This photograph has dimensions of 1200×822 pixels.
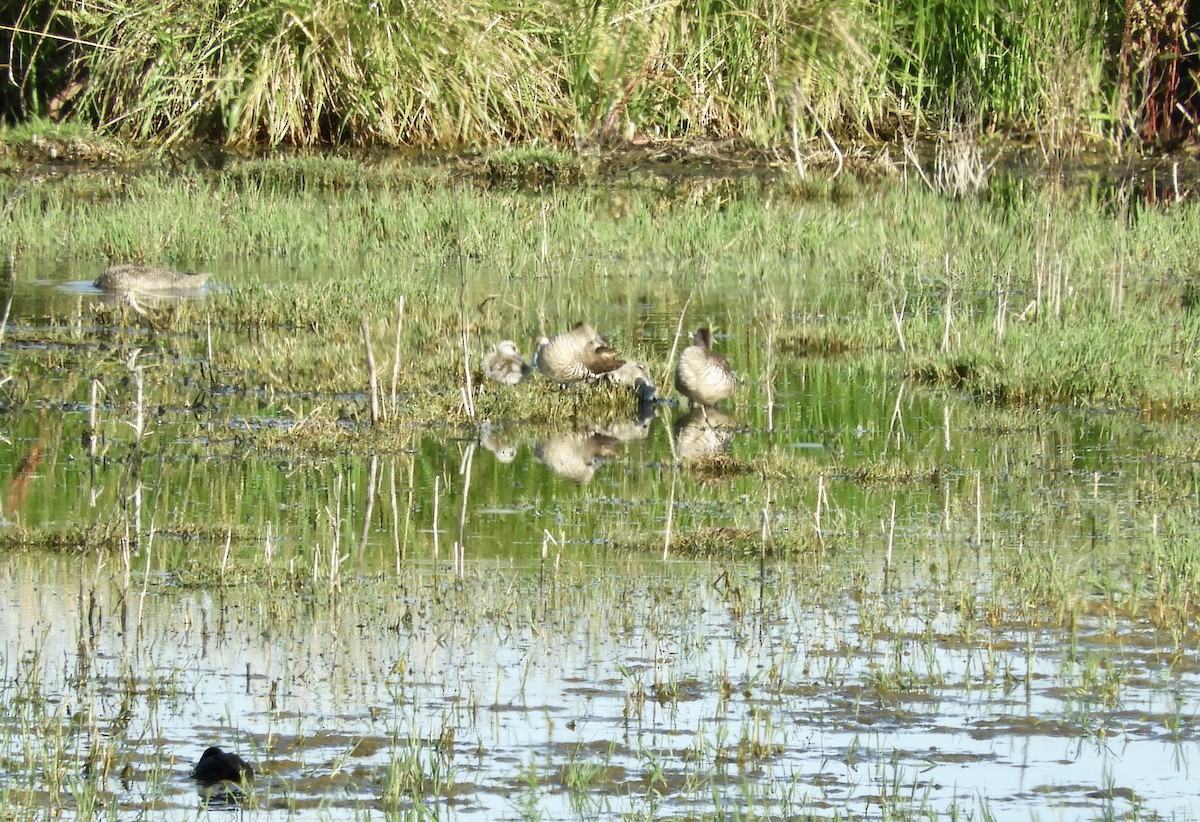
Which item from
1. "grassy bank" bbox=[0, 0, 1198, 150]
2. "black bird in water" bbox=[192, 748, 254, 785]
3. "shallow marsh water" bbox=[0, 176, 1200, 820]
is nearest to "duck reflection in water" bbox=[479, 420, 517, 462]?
"shallow marsh water" bbox=[0, 176, 1200, 820]

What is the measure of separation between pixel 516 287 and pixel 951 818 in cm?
1071

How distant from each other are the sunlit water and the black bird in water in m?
0.08

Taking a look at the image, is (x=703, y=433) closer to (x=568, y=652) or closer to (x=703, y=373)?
(x=703, y=373)

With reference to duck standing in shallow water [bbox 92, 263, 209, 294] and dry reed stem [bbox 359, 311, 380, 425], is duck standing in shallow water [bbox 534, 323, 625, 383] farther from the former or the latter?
duck standing in shallow water [bbox 92, 263, 209, 294]

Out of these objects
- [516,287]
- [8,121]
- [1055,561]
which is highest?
[8,121]

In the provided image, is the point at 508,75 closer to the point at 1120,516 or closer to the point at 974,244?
the point at 974,244

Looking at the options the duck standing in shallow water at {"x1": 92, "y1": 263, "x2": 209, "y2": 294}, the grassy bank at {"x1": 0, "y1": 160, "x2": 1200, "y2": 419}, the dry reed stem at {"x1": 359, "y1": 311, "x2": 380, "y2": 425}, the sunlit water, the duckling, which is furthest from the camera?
the duck standing in shallow water at {"x1": 92, "y1": 263, "x2": 209, "y2": 294}

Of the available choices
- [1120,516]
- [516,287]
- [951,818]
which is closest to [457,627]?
[951,818]

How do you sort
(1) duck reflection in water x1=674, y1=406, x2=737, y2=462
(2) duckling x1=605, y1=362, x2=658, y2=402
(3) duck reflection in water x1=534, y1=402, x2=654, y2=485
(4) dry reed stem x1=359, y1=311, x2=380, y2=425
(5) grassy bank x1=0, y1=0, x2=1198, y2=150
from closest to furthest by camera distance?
1. (4) dry reed stem x1=359, y1=311, x2=380, y2=425
2. (3) duck reflection in water x1=534, y1=402, x2=654, y2=485
3. (1) duck reflection in water x1=674, y1=406, x2=737, y2=462
4. (2) duckling x1=605, y1=362, x2=658, y2=402
5. (5) grassy bank x1=0, y1=0, x2=1198, y2=150

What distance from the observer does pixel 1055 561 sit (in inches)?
291

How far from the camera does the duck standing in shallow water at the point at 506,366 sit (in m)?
11.3

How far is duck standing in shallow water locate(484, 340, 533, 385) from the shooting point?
1134cm

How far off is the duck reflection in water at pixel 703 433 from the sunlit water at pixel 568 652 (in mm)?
308

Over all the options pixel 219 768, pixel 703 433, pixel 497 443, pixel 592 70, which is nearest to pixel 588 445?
pixel 497 443
